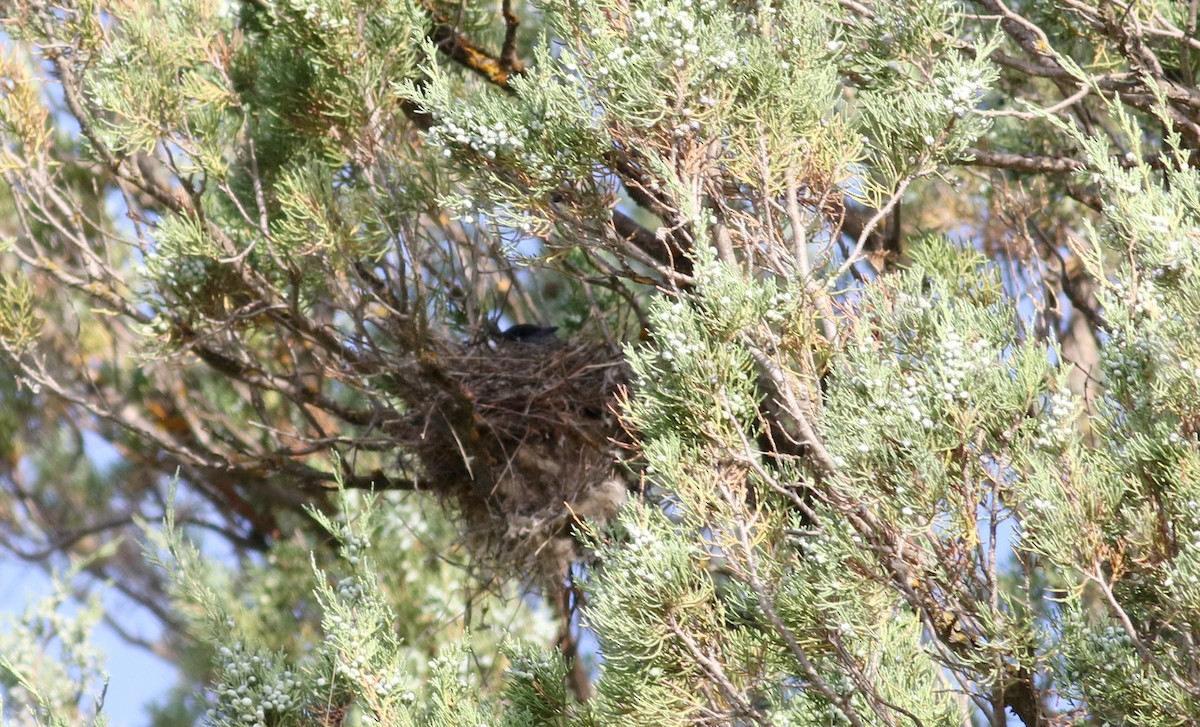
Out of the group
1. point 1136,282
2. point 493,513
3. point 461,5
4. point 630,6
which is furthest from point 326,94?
point 1136,282

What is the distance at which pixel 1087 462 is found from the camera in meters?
2.65

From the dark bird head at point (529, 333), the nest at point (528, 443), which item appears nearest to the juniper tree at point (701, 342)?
the nest at point (528, 443)

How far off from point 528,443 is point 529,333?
0.56 meters

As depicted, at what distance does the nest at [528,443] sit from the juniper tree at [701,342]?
0.02m

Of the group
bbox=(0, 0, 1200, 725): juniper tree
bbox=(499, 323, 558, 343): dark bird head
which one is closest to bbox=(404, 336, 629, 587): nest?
bbox=(0, 0, 1200, 725): juniper tree

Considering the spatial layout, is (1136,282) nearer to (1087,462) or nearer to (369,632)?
(1087,462)

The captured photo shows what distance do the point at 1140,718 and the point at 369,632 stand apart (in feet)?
5.45

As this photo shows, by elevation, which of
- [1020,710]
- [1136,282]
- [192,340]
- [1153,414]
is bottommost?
[1020,710]

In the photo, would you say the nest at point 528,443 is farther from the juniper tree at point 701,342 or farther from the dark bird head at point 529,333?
the dark bird head at point 529,333

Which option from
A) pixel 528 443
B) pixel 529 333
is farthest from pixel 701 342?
pixel 529 333

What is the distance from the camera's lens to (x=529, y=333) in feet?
16.7

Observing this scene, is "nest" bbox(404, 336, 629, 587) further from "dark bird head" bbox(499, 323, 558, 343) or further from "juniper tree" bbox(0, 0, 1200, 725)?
"dark bird head" bbox(499, 323, 558, 343)

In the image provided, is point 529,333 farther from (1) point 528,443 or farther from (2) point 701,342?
(2) point 701,342

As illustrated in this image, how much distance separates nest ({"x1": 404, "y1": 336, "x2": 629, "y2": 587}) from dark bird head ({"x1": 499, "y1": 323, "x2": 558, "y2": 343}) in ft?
0.62
